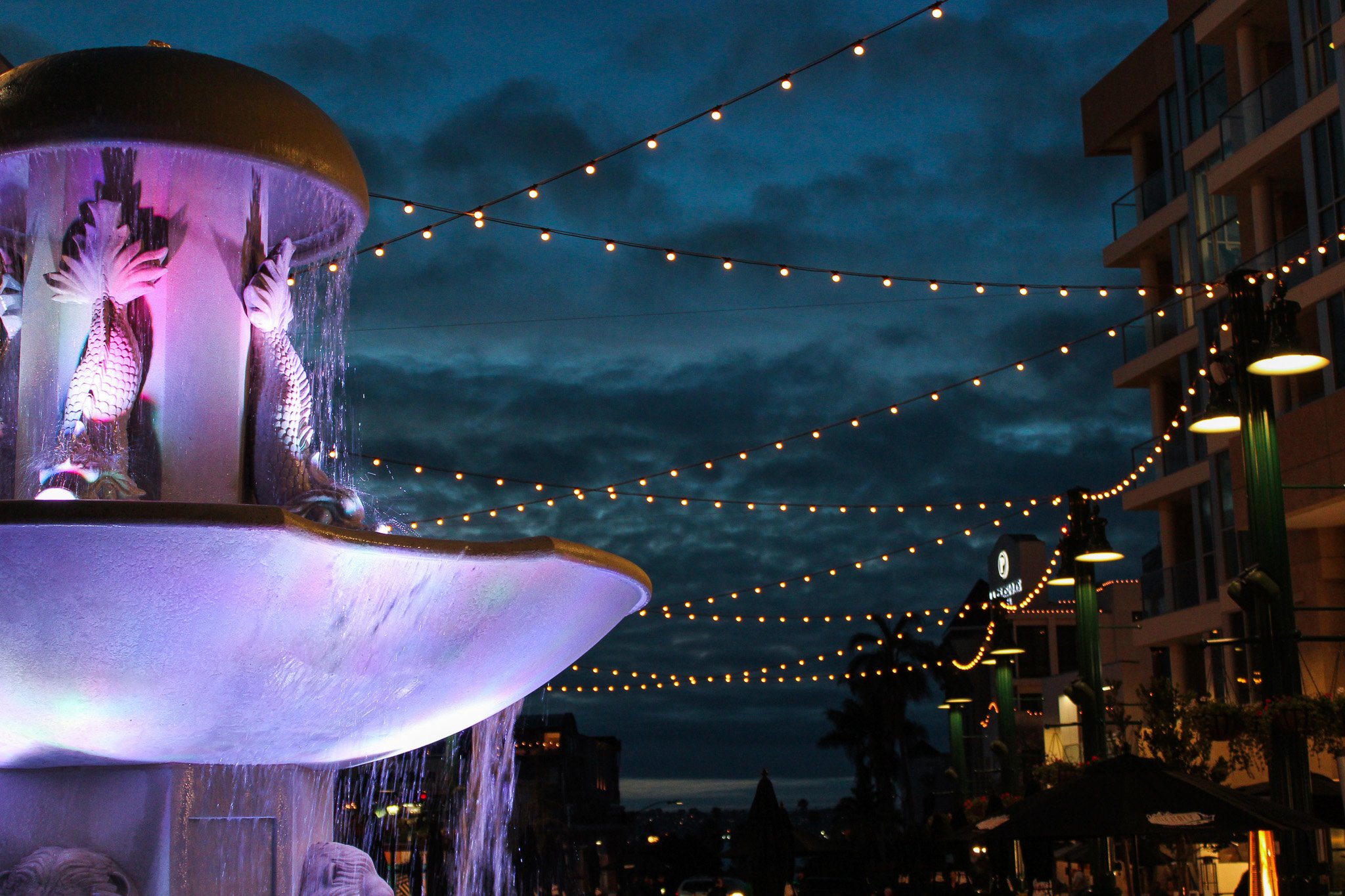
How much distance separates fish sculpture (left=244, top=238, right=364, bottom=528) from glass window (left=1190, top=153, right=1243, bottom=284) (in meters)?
24.8

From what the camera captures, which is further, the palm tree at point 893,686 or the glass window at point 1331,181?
the palm tree at point 893,686

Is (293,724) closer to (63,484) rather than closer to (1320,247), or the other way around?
(63,484)

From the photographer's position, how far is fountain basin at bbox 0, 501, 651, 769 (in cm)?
434

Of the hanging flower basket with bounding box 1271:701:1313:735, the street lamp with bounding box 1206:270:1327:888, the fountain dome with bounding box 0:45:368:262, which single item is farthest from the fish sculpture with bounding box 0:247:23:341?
the hanging flower basket with bounding box 1271:701:1313:735

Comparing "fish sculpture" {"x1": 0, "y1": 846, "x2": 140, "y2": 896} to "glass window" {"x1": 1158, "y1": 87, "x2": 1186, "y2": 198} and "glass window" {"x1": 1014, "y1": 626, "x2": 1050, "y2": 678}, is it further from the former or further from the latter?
"glass window" {"x1": 1014, "y1": 626, "x2": 1050, "y2": 678}

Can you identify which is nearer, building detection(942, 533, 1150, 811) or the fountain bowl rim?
the fountain bowl rim

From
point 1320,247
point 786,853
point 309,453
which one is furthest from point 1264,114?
point 309,453

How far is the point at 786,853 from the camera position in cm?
2044

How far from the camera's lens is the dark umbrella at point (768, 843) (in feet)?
66.7

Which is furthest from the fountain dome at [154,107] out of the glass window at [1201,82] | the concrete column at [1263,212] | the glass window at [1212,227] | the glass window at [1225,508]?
the glass window at [1201,82]

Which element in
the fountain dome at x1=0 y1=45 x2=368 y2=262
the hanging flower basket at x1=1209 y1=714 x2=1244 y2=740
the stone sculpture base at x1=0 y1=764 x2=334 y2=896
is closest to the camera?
the stone sculpture base at x1=0 y1=764 x2=334 y2=896

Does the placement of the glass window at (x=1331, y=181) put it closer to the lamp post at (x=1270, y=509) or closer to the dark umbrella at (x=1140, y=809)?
the lamp post at (x=1270, y=509)

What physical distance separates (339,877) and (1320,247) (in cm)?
1684

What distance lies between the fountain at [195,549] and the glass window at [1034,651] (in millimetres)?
61809
